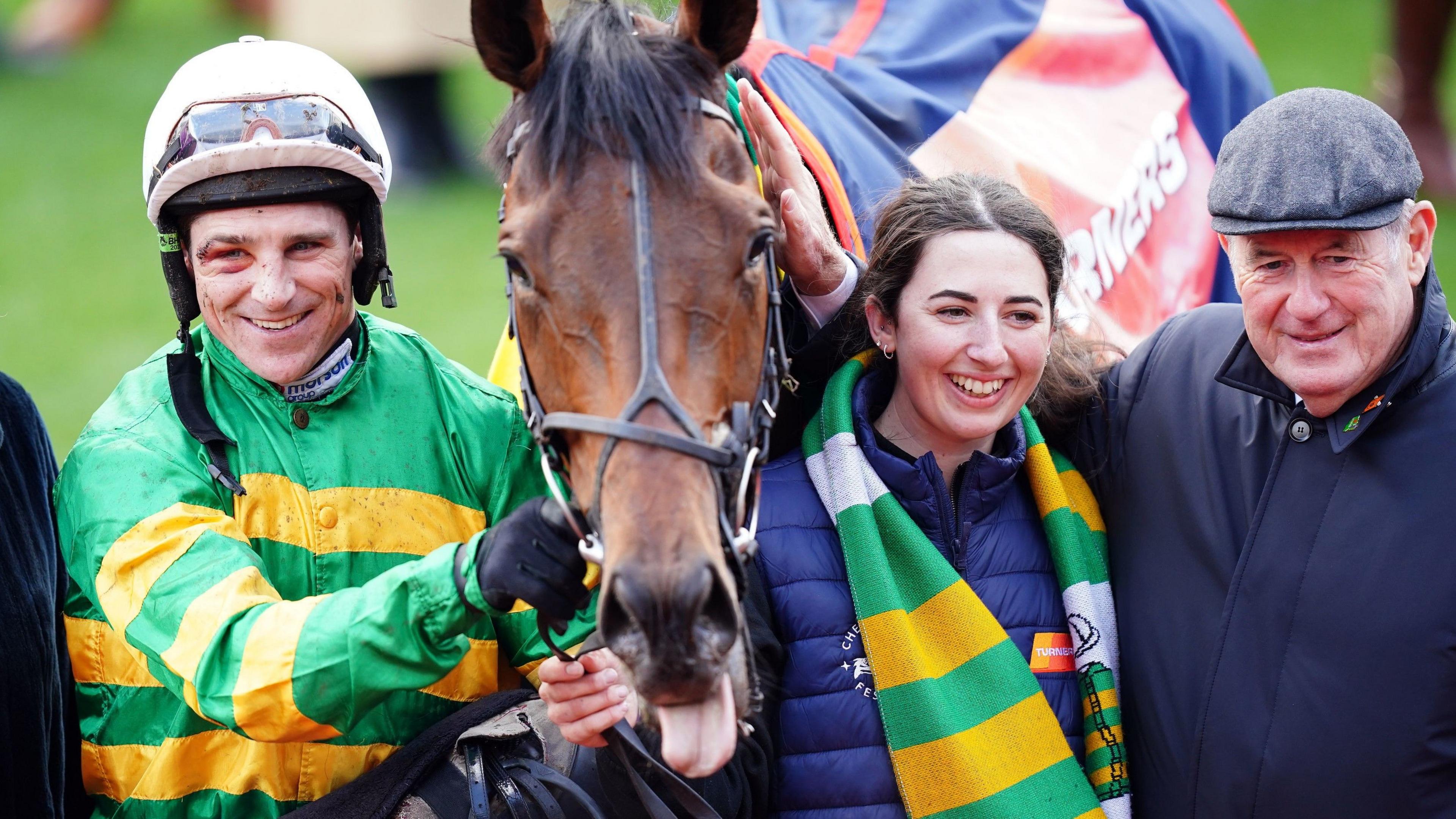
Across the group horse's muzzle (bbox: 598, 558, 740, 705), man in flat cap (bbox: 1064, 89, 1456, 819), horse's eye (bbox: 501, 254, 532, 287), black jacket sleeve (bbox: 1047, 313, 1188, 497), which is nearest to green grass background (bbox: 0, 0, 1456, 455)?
black jacket sleeve (bbox: 1047, 313, 1188, 497)

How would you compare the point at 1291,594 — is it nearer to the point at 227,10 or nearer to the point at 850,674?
the point at 850,674

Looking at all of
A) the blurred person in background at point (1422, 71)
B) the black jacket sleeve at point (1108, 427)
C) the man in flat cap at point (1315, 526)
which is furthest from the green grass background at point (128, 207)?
the man in flat cap at point (1315, 526)

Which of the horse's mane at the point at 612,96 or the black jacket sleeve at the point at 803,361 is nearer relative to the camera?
the horse's mane at the point at 612,96

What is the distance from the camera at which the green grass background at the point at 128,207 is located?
907 centimetres

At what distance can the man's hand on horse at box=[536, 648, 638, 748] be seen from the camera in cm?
216

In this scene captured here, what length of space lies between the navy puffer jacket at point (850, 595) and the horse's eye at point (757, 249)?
65 cm

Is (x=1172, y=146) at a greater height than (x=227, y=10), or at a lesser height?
lesser

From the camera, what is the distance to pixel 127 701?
94.3 inches

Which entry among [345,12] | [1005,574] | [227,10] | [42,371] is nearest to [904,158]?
[1005,574]

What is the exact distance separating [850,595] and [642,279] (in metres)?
0.89

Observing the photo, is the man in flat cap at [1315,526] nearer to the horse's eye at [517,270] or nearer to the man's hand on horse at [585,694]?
the man's hand on horse at [585,694]

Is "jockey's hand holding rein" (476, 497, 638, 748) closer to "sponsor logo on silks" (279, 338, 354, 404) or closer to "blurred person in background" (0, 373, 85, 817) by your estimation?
"sponsor logo on silks" (279, 338, 354, 404)

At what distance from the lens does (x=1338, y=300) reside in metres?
2.47

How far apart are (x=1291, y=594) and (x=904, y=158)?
1489mm
